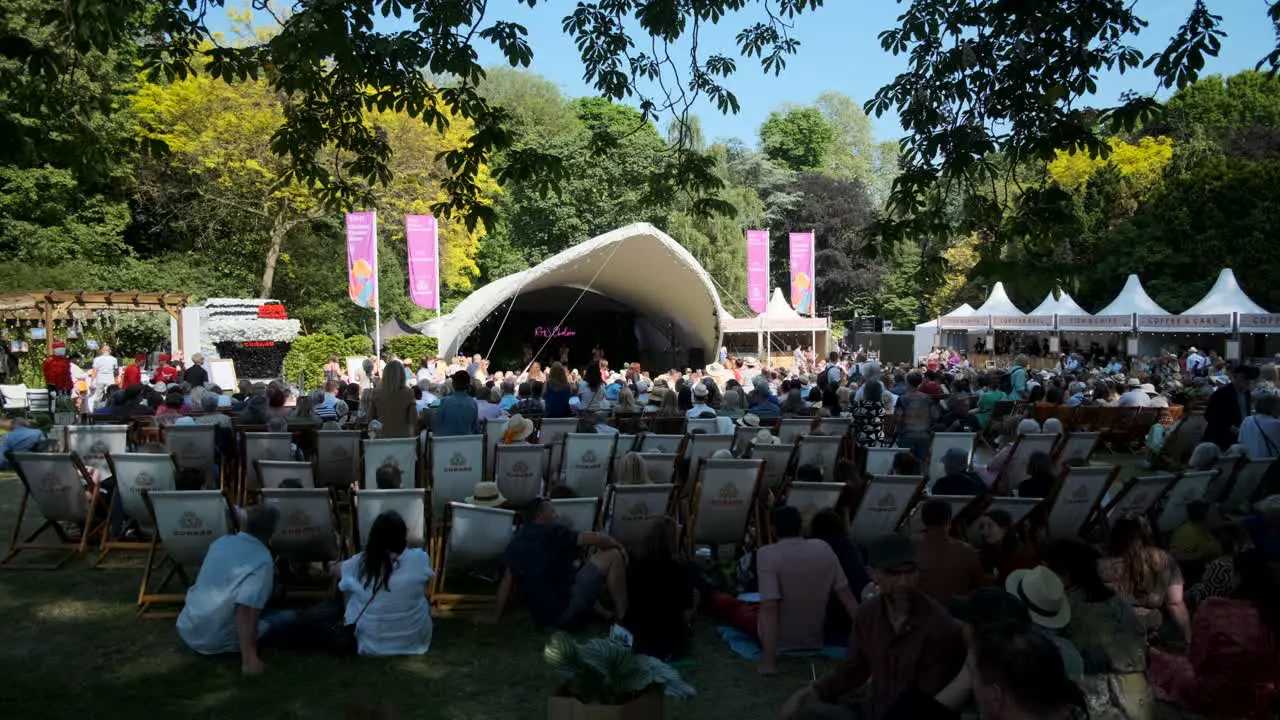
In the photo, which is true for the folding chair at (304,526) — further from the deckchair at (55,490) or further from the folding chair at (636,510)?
the deckchair at (55,490)

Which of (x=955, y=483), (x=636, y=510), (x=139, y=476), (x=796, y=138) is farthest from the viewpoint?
(x=796, y=138)

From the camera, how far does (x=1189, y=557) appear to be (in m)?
5.48

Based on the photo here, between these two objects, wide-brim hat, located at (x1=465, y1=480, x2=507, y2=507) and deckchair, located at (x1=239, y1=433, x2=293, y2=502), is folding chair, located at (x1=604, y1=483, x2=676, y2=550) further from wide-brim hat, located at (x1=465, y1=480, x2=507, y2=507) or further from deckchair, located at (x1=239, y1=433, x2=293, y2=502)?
deckchair, located at (x1=239, y1=433, x2=293, y2=502)

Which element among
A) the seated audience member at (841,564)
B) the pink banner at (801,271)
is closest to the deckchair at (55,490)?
the seated audience member at (841,564)

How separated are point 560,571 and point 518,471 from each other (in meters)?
1.79

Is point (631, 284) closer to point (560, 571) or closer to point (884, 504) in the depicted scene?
point (884, 504)

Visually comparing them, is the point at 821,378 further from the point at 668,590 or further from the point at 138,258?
the point at 138,258

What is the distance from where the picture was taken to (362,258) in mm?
21734

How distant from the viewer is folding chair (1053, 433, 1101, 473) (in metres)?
8.32

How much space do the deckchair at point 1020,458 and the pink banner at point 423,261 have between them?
15.7 metres

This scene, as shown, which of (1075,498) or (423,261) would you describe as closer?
(1075,498)

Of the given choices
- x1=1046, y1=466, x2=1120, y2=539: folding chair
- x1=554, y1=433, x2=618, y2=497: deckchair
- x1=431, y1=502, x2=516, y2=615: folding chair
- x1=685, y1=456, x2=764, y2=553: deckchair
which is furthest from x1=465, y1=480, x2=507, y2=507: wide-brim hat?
x1=1046, y1=466, x2=1120, y2=539: folding chair

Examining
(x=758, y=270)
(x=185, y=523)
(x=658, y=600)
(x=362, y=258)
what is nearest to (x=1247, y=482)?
(x=658, y=600)

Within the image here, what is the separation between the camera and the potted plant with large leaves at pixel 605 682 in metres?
3.29
